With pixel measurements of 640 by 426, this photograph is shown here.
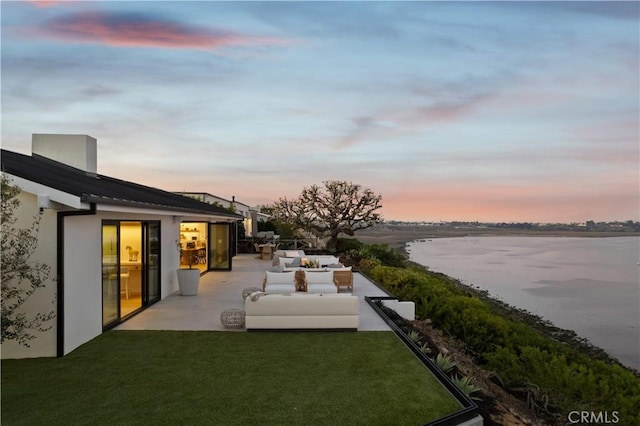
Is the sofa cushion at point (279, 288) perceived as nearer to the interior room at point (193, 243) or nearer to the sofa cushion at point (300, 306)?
the sofa cushion at point (300, 306)

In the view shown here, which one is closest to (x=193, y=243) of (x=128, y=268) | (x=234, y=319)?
(x=128, y=268)

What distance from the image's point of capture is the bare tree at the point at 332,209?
2825cm

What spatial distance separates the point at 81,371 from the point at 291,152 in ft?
60.4

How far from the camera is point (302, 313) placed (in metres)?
7.75

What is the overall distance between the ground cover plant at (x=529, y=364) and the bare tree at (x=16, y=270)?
658 centimetres

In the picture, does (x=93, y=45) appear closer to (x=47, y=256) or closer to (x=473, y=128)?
(x=47, y=256)

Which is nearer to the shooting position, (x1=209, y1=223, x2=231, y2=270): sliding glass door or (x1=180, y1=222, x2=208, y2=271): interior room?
(x1=180, y1=222, x2=208, y2=271): interior room

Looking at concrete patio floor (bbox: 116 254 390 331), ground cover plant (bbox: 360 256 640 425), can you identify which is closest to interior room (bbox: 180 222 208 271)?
concrete patio floor (bbox: 116 254 390 331)

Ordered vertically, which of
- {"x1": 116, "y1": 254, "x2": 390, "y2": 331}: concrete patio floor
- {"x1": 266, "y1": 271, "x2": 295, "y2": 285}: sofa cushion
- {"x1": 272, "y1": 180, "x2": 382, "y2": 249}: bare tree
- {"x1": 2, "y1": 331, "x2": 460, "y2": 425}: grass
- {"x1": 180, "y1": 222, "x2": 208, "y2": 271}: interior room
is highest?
{"x1": 272, "y1": 180, "x2": 382, "y2": 249}: bare tree

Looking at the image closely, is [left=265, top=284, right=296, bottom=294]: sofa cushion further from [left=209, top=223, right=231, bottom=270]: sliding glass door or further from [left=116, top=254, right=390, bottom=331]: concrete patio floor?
[left=209, top=223, right=231, bottom=270]: sliding glass door

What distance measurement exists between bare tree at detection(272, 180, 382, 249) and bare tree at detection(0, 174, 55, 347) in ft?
72.3

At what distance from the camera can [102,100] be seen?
14133 mm

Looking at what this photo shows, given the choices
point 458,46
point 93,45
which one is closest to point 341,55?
point 458,46

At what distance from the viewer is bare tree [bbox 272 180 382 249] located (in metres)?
28.2
